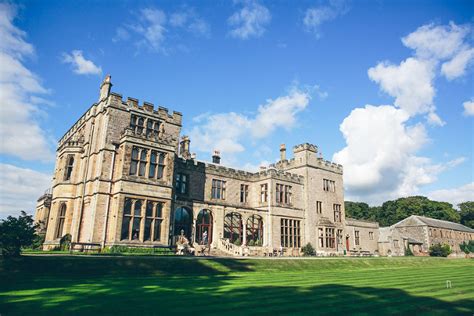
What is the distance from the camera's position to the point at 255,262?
20016 millimetres

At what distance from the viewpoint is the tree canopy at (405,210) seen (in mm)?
84562

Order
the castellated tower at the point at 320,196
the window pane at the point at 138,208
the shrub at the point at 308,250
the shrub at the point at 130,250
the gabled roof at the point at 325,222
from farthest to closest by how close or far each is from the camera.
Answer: the gabled roof at the point at 325,222 < the castellated tower at the point at 320,196 < the shrub at the point at 308,250 < the window pane at the point at 138,208 < the shrub at the point at 130,250

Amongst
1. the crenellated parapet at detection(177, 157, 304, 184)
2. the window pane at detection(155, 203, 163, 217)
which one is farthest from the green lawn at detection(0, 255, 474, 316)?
the crenellated parapet at detection(177, 157, 304, 184)

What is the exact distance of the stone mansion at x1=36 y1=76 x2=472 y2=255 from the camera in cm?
2403

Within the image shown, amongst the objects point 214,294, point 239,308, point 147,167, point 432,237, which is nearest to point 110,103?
point 147,167

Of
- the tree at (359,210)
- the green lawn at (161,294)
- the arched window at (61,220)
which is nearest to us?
the green lawn at (161,294)

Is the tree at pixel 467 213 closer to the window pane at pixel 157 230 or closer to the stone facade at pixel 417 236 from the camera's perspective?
the stone facade at pixel 417 236

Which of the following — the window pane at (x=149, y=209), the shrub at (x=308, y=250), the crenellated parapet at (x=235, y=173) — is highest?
the crenellated parapet at (x=235, y=173)

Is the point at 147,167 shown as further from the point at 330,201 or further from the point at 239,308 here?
the point at 330,201

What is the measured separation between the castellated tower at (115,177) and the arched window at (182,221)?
5127 millimetres

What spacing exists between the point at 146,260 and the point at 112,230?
787cm

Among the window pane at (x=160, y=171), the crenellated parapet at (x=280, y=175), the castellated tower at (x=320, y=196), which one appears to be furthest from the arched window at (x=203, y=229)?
the castellated tower at (x=320, y=196)

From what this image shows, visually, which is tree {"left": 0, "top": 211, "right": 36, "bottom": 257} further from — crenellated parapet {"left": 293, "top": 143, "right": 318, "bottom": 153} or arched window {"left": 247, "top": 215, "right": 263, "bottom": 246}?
crenellated parapet {"left": 293, "top": 143, "right": 318, "bottom": 153}

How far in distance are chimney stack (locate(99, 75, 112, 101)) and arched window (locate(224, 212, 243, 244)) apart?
16888mm
